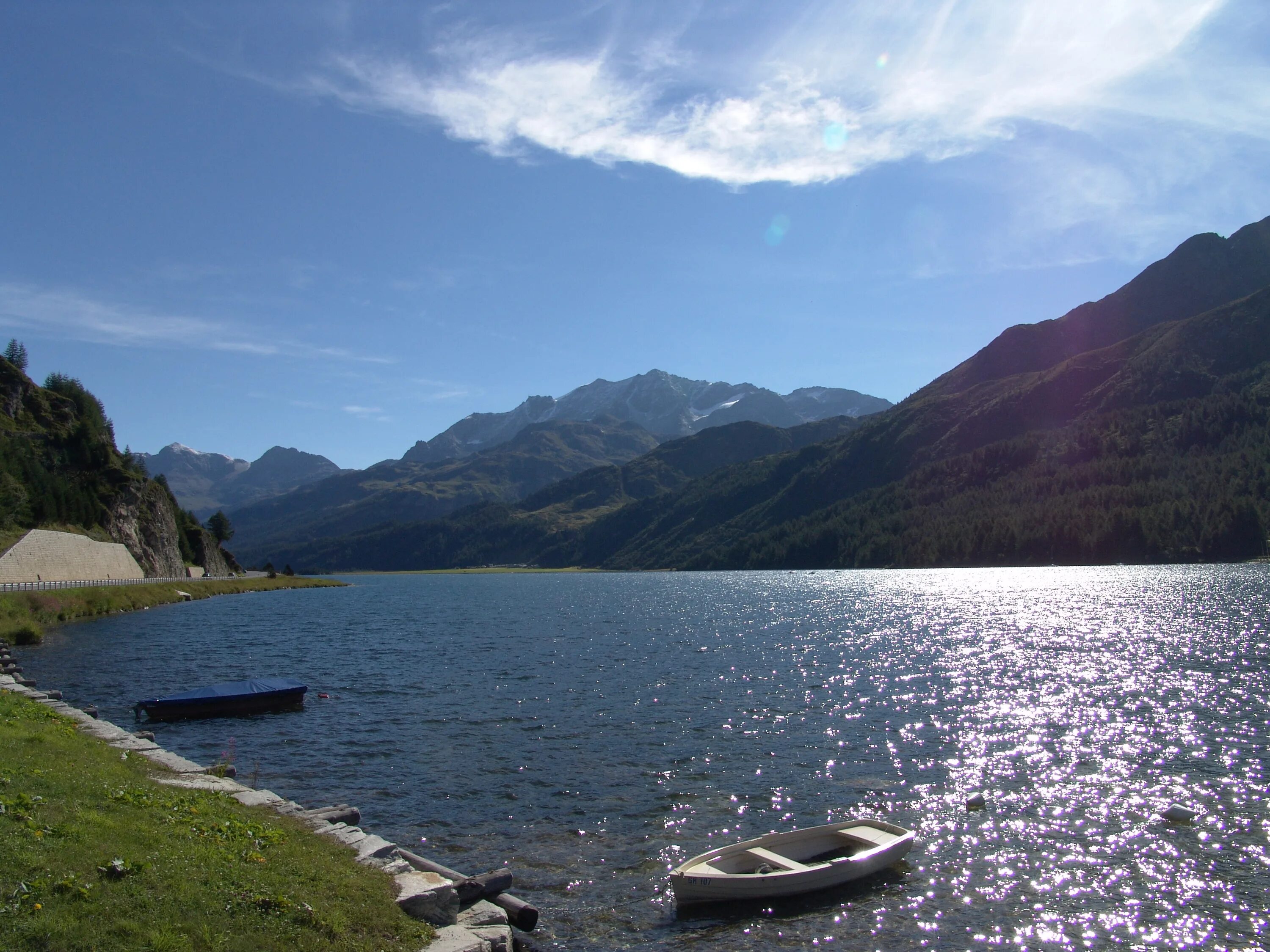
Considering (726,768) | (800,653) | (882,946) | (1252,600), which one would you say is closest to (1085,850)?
(882,946)

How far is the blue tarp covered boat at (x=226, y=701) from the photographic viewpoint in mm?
46594

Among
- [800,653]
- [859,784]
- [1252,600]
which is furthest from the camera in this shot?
[1252,600]

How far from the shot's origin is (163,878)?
14.5 metres

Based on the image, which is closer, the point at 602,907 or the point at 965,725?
the point at 602,907

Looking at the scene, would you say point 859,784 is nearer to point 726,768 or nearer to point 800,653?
point 726,768

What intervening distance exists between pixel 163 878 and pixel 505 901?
930cm

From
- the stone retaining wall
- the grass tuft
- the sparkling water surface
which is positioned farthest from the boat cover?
the grass tuft

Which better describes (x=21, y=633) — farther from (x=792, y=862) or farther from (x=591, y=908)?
(x=792, y=862)

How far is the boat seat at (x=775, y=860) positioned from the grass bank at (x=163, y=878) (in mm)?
11641

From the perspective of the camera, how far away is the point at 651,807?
31.1 metres

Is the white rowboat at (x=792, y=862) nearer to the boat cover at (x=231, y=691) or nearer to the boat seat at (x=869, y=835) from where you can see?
the boat seat at (x=869, y=835)

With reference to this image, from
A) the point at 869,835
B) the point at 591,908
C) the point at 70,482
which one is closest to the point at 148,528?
the point at 70,482

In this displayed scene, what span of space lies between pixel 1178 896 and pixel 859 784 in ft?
40.5

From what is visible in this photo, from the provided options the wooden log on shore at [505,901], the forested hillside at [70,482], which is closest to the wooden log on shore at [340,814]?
the wooden log on shore at [505,901]
